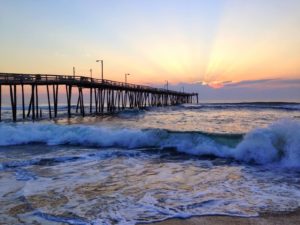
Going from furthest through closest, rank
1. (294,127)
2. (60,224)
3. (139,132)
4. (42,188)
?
(139,132)
(294,127)
(42,188)
(60,224)

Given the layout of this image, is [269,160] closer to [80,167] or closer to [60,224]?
[80,167]

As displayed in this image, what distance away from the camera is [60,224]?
6355 millimetres

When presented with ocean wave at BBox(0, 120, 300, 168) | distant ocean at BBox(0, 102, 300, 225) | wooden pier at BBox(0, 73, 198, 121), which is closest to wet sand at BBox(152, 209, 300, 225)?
distant ocean at BBox(0, 102, 300, 225)

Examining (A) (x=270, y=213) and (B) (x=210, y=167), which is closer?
(A) (x=270, y=213)

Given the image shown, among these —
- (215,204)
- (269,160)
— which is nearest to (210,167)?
(269,160)

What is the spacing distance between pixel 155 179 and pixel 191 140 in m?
6.76

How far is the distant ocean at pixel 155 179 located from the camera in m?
7.05

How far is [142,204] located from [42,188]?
9.13 feet

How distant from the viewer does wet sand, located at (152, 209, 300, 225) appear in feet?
20.8

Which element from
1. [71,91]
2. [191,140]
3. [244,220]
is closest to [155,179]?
[244,220]

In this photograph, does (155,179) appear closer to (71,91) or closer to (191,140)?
(191,140)

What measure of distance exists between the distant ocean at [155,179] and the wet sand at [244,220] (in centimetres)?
23

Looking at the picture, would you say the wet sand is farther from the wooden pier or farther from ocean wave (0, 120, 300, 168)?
the wooden pier

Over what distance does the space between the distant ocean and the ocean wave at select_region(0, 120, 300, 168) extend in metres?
0.04
